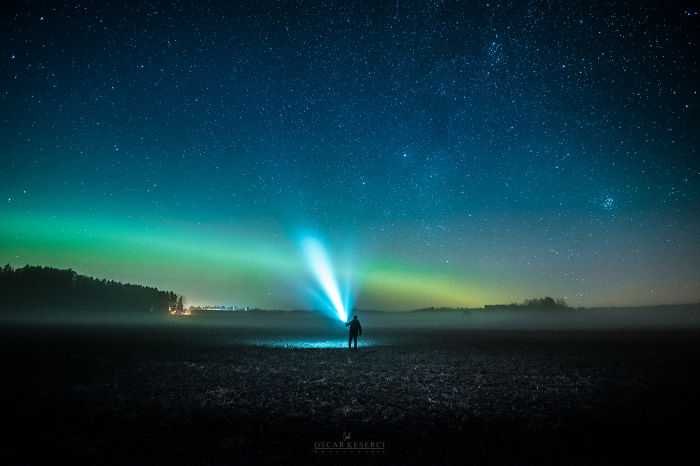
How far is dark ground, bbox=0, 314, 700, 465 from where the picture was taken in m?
8.54

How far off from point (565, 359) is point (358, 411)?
17.5 metres

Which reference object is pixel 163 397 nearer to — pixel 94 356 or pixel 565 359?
pixel 94 356

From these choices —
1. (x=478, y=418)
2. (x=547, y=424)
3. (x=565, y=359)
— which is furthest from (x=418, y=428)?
(x=565, y=359)

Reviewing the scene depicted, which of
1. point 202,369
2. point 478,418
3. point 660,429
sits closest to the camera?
point 660,429

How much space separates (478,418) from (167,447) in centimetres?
776

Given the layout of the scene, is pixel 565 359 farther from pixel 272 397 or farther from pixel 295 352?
pixel 272 397

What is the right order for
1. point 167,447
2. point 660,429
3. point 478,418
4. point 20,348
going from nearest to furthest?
point 167,447 < point 660,429 < point 478,418 < point 20,348

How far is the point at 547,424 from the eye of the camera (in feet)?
35.3

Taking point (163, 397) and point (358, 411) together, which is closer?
point (358, 411)

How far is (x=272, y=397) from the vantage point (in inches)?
539

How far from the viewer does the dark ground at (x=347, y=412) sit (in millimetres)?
8539

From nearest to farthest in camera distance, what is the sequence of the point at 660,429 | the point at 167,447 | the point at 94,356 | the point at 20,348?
the point at 167,447 < the point at 660,429 < the point at 94,356 < the point at 20,348

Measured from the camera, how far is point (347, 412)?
1179cm

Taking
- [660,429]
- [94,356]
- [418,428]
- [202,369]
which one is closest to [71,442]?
[418,428]
